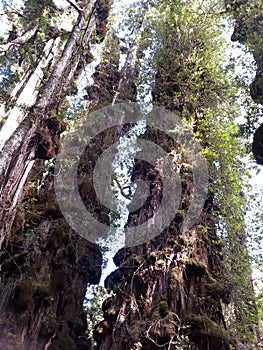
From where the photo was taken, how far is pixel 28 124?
4551mm

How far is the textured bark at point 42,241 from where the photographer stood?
459cm

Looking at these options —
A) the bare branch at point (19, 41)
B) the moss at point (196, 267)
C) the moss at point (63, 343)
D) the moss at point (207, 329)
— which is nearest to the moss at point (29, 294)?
the moss at point (63, 343)

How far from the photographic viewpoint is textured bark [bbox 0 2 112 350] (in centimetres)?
459

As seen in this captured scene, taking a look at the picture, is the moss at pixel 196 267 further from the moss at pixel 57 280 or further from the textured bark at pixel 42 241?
the moss at pixel 57 280

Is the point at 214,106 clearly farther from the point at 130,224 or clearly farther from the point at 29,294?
the point at 29,294

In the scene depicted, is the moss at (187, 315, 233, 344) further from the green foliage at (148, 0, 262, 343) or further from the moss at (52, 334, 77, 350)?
the moss at (52, 334, 77, 350)

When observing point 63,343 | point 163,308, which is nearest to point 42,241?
point 63,343

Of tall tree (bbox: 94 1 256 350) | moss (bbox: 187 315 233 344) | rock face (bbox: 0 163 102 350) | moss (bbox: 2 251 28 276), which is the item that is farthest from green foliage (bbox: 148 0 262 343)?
moss (bbox: 2 251 28 276)

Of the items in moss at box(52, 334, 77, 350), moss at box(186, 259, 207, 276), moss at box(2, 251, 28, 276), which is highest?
moss at box(186, 259, 207, 276)

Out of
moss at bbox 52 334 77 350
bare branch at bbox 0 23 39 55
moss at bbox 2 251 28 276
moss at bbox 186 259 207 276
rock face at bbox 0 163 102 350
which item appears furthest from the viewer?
bare branch at bbox 0 23 39 55

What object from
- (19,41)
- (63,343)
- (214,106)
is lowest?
(63,343)

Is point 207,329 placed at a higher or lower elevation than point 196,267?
lower

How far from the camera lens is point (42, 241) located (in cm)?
782

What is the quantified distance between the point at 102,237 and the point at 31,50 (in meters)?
5.15
